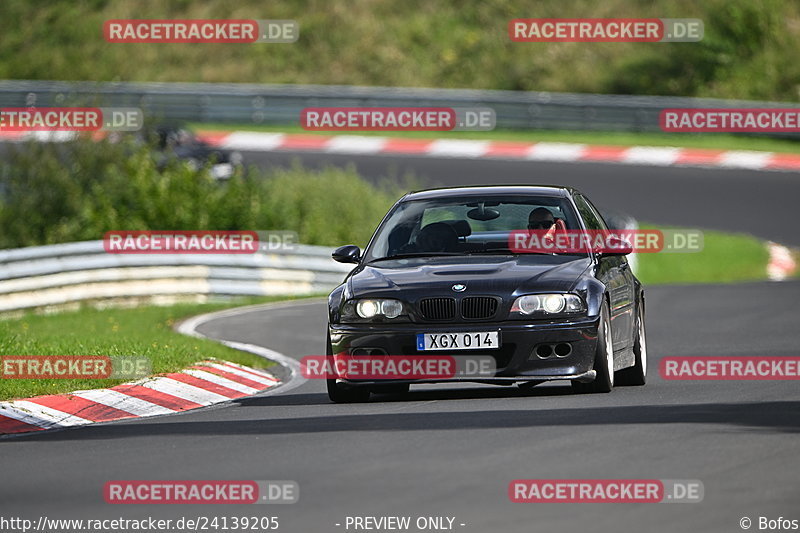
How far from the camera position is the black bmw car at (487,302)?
10.7 m

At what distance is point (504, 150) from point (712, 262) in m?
9.38

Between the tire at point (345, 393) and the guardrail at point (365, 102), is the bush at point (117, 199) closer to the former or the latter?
the guardrail at point (365, 102)

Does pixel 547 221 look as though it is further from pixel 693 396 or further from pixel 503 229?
pixel 693 396

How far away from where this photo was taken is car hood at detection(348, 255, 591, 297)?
35.3 ft

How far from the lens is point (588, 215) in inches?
490

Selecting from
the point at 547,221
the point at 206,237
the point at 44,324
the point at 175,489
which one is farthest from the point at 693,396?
the point at 206,237
